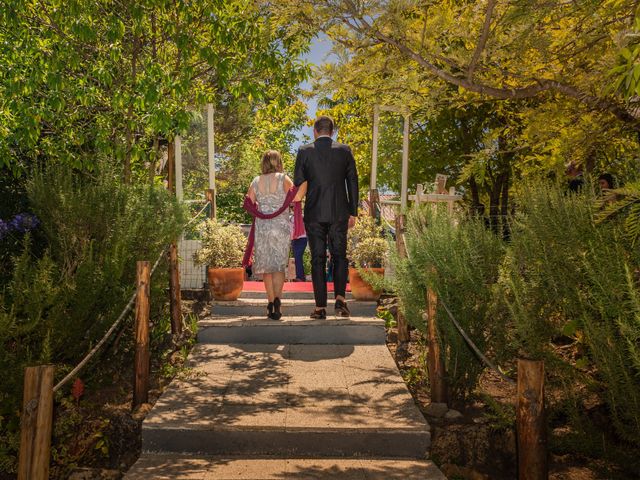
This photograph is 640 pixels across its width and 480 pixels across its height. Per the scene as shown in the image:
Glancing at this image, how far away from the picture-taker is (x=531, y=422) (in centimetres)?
440

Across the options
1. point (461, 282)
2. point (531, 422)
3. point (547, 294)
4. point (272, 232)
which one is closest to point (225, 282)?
point (272, 232)

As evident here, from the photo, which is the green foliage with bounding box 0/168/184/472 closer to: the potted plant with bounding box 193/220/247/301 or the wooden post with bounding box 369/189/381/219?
the potted plant with bounding box 193/220/247/301

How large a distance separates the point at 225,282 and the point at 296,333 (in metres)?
1.71

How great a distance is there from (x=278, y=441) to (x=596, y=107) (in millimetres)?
4054

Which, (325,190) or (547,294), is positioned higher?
(325,190)

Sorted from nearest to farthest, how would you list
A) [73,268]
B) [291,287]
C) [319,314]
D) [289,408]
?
[289,408] → [73,268] → [319,314] → [291,287]

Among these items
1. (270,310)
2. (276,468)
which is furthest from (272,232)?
(276,468)

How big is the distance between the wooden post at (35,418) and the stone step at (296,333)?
4322 millimetres

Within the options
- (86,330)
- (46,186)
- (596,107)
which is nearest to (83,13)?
(46,186)

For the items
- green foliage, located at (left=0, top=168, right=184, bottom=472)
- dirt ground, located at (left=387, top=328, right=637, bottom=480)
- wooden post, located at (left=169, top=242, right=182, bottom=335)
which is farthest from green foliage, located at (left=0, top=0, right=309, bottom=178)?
dirt ground, located at (left=387, top=328, right=637, bottom=480)

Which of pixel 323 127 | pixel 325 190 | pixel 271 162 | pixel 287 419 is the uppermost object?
pixel 323 127

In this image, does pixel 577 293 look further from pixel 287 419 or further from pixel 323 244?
pixel 323 244

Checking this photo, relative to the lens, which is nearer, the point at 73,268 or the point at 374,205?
the point at 73,268

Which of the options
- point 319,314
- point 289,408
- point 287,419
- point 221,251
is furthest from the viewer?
point 221,251
